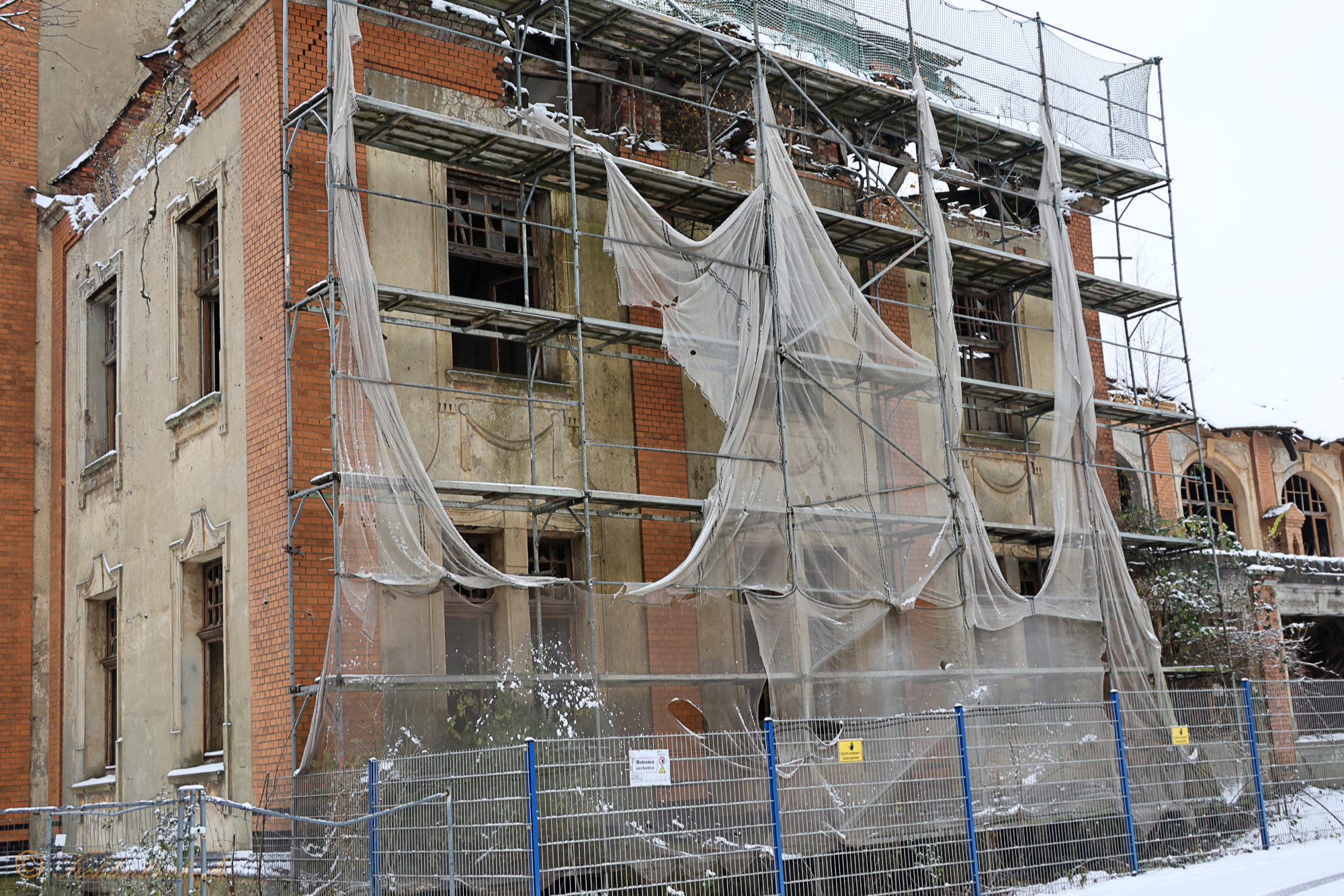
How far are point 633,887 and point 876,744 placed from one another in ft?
10.2

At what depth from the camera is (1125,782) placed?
13117mm

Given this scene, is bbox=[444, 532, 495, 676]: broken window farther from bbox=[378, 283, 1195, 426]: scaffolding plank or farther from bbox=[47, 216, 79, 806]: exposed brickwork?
bbox=[47, 216, 79, 806]: exposed brickwork

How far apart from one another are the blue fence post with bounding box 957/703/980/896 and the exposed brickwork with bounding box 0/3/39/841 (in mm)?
12473

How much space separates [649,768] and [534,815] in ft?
3.86

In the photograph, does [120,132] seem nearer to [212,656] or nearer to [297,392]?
[297,392]

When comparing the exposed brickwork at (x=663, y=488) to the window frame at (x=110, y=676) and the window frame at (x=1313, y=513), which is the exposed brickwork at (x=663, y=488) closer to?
the window frame at (x=110, y=676)

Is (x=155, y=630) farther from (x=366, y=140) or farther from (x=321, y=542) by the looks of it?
(x=366, y=140)

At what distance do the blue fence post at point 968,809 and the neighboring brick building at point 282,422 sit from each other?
2.34m

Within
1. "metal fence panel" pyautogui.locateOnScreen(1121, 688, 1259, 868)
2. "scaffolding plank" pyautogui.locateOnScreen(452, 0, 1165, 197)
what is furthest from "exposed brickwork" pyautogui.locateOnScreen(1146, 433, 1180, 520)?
"metal fence panel" pyautogui.locateOnScreen(1121, 688, 1259, 868)

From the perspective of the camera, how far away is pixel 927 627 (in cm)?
1461

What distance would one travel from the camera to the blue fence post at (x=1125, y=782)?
42.1 feet

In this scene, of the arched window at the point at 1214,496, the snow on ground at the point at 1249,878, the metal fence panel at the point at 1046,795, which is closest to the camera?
the snow on ground at the point at 1249,878

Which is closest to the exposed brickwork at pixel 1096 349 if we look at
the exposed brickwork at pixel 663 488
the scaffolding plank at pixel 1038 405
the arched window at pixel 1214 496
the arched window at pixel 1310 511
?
the scaffolding plank at pixel 1038 405

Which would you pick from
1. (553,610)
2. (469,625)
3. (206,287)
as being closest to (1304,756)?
(553,610)
